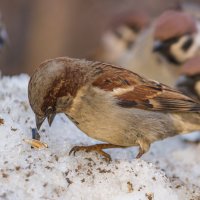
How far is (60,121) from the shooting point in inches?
150

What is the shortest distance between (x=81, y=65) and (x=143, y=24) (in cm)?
406

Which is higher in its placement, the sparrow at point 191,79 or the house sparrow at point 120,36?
the sparrow at point 191,79

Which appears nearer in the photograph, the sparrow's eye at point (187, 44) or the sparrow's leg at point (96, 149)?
the sparrow's leg at point (96, 149)

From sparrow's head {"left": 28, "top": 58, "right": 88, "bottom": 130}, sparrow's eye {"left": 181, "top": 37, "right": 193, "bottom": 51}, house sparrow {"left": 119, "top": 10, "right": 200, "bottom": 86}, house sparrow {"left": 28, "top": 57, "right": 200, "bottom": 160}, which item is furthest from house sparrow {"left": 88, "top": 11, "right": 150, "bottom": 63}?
sparrow's head {"left": 28, "top": 58, "right": 88, "bottom": 130}

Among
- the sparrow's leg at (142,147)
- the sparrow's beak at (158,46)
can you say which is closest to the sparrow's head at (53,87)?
the sparrow's leg at (142,147)

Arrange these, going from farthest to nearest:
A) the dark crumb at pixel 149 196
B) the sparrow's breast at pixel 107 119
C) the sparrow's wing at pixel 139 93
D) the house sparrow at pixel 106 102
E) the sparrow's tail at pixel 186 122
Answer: the sparrow's tail at pixel 186 122 < the sparrow's wing at pixel 139 93 < the sparrow's breast at pixel 107 119 < the house sparrow at pixel 106 102 < the dark crumb at pixel 149 196

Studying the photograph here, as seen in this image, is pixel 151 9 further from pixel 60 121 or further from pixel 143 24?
pixel 60 121

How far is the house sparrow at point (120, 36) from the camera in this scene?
288 inches

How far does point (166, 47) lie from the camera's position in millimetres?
5953

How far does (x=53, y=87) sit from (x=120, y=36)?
437cm

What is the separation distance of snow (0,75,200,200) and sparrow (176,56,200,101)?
1.11 m

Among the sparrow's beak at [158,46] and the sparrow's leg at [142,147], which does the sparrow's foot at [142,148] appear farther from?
the sparrow's beak at [158,46]

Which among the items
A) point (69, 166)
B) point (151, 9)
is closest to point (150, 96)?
point (69, 166)

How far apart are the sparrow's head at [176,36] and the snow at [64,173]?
7.71 feet
